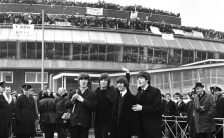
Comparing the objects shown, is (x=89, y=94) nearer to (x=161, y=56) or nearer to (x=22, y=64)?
(x=22, y=64)

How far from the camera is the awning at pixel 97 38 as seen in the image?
60594 mm

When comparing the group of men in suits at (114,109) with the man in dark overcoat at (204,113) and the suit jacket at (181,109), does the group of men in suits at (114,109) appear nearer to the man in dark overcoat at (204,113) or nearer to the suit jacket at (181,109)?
the man in dark overcoat at (204,113)

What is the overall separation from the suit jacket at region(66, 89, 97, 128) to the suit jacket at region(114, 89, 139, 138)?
109 cm

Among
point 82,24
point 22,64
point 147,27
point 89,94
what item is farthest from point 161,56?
point 89,94

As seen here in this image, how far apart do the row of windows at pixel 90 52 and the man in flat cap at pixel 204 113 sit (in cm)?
4550

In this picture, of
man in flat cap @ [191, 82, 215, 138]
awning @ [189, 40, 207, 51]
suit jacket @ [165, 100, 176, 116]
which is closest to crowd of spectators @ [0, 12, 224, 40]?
awning @ [189, 40, 207, 51]

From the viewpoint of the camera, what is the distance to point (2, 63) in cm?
5906

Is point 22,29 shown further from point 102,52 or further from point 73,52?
point 102,52

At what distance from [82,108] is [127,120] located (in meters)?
1.55

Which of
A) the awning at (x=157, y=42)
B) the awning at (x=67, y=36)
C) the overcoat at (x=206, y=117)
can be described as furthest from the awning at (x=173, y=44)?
the overcoat at (x=206, y=117)

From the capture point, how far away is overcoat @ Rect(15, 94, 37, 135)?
17234 millimetres

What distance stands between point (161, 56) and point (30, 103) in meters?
47.3

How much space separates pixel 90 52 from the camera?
60906 mm

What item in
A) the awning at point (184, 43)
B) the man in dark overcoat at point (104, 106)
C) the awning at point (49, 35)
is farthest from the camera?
the awning at point (184, 43)
